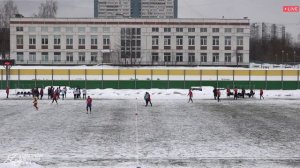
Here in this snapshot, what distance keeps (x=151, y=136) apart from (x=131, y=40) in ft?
247

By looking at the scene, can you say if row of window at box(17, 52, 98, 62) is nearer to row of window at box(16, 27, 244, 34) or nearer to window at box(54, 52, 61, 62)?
window at box(54, 52, 61, 62)

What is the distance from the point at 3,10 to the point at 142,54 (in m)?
56.2

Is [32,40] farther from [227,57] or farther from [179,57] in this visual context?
[227,57]

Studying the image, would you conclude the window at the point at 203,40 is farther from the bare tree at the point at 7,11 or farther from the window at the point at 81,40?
the bare tree at the point at 7,11

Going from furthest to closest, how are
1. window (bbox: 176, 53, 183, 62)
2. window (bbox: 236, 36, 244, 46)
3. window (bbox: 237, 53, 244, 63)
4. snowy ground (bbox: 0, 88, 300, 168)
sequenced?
window (bbox: 236, 36, 244, 46) < window (bbox: 237, 53, 244, 63) < window (bbox: 176, 53, 183, 62) < snowy ground (bbox: 0, 88, 300, 168)

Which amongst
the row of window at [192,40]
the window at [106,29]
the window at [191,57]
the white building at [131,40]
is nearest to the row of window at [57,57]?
the white building at [131,40]

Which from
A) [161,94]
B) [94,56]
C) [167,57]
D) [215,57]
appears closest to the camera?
[161,94]

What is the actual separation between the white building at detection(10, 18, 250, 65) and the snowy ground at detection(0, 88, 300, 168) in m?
56.0

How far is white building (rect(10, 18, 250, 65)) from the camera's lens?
9919 cm

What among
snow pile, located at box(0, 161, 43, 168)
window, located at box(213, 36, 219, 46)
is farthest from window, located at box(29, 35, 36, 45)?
snow pile, located at box(0, 161, 43, 168)

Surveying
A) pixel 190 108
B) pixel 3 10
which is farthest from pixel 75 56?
pixel 190 108

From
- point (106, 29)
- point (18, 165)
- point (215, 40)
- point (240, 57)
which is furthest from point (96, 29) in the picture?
point (18, 165)

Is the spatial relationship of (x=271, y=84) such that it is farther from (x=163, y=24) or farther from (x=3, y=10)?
(x=3, y=10)

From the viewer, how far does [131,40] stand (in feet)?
331
